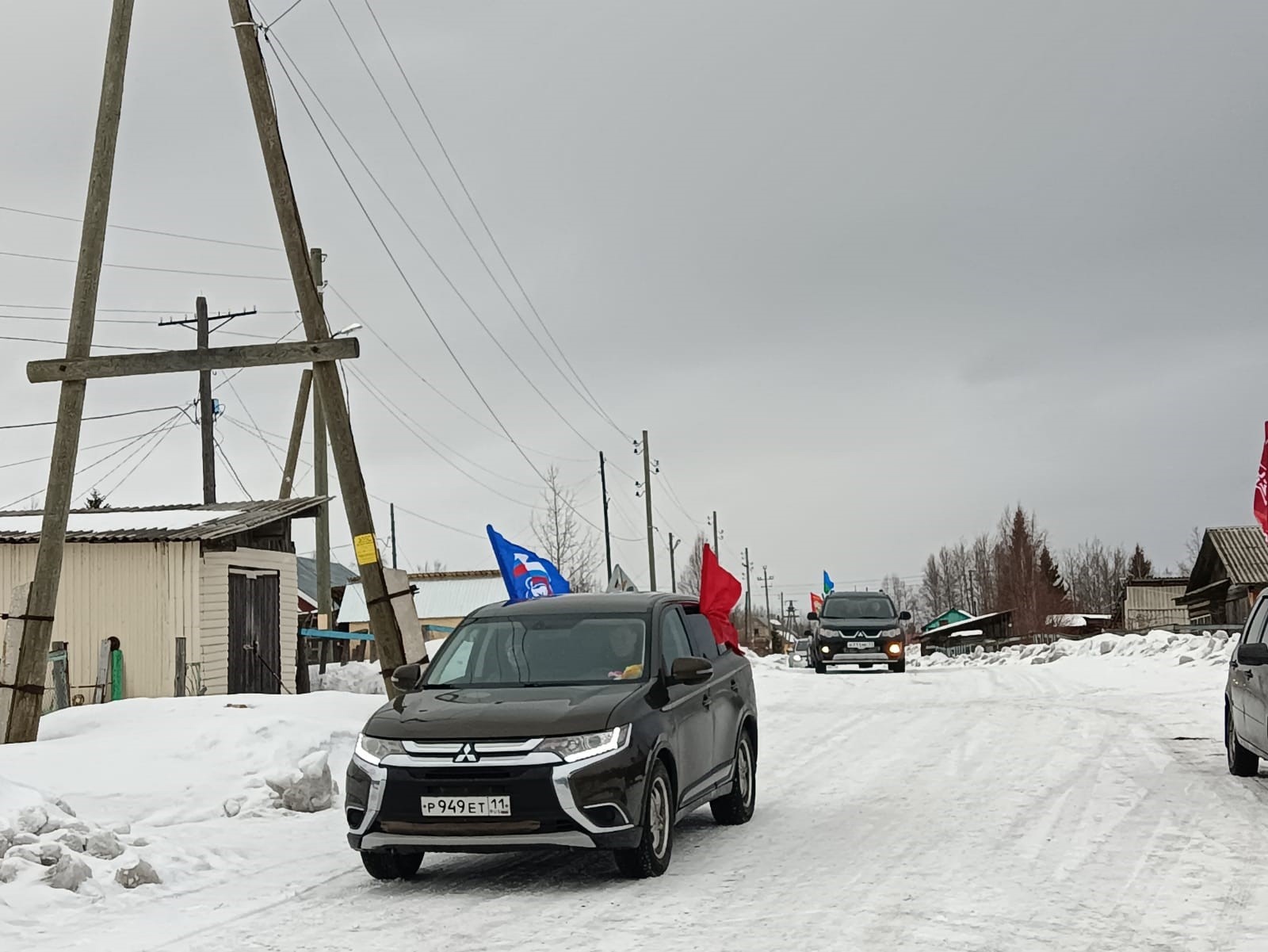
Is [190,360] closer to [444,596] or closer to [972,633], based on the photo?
[444,596]

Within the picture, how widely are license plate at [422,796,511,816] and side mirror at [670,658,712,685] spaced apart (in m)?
1.58

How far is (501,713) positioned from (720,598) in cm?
516

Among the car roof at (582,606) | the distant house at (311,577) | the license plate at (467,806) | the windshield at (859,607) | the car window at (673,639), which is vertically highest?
the distant house at (311,577)

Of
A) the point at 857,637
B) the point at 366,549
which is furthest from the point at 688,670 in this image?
the point at 857,637

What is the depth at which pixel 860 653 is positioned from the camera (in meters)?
33.4

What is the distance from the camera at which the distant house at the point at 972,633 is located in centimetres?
8681

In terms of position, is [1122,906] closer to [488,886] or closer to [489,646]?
[488,886]

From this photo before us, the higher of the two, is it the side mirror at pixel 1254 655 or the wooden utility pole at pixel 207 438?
the wooden utility pole at pixel 207 438

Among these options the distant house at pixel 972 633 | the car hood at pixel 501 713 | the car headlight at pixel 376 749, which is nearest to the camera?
the car hood at pixel 501 713

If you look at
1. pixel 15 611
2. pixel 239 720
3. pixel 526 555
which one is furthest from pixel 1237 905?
pixel 526 555

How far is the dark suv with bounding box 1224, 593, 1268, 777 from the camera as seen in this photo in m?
10.7

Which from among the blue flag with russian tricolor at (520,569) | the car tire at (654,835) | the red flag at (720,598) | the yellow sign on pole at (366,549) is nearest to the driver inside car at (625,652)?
the car tire at (654,835)

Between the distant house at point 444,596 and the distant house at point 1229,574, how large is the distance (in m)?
30.8

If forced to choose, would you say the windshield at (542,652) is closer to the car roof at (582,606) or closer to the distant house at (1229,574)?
the car roof at (582,606)
